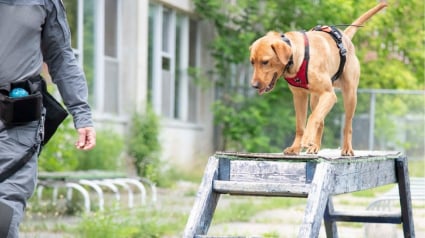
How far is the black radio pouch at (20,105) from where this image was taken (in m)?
4.56

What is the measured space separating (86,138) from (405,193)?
2.66m

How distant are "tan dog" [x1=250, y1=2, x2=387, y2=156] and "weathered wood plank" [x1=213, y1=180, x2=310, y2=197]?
468 mm

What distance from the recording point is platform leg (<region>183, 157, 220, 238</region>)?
5.25 metres

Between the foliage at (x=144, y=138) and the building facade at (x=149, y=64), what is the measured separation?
186 mm

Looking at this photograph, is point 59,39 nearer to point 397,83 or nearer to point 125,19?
point 125,19

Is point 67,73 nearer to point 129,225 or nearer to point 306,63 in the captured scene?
point 306,63

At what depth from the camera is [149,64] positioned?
19156 millimetres

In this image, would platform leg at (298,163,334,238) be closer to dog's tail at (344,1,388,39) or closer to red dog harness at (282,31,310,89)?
red dog harness at (282,31,310,89)

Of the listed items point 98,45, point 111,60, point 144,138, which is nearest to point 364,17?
point 98,45

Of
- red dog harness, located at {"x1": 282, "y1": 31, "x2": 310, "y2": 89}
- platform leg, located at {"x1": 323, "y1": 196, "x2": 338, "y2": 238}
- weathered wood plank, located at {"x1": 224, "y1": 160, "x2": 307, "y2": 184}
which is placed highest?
red dog harness, located at {"x1": 282, "y1": 31, "x2": 310, "y2": 89}

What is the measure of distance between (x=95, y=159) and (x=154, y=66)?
174 inches

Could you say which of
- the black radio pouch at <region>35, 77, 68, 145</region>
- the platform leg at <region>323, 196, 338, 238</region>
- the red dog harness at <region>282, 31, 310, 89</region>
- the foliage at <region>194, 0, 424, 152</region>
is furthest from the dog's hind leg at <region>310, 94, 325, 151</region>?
the foliage at <region>194, 0, 424, 152</region>

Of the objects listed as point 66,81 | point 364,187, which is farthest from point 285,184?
point 66,81

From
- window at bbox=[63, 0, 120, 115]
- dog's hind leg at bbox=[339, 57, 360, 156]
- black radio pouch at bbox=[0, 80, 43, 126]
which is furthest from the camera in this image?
window at bbox=[63, 0, 120, 115]
